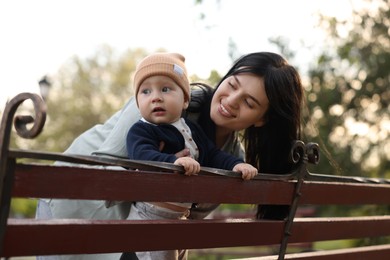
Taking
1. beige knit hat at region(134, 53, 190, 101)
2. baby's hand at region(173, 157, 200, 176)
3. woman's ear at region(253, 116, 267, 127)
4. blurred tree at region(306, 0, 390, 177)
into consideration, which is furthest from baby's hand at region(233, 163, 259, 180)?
blurred tree at region(306, 0, 390, 177)

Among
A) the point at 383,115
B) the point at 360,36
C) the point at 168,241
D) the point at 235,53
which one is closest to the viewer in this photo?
the point at 168,241

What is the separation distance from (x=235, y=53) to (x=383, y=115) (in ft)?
21.7

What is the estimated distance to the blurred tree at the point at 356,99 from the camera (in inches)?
669

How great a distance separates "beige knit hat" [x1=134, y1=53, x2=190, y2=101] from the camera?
2766 millimetres

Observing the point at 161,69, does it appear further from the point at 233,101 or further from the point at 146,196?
the point at 146,196

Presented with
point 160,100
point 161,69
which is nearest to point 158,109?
point 160,100

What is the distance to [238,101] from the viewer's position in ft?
10.2

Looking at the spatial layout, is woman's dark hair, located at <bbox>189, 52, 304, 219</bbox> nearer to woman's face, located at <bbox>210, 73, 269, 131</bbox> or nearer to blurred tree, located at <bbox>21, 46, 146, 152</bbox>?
woman's face, located at <bbox>210, 73, 269, 131</bbox>

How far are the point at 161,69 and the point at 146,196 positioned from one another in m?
0.88

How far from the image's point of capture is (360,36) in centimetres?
1641

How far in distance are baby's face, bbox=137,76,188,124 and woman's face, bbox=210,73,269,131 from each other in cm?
33

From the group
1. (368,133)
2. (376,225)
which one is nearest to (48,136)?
(368,133)

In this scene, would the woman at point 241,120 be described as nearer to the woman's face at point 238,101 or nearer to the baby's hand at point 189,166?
the woman's face at point 238,101

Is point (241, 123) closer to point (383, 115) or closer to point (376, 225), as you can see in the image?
point (376, 225)
